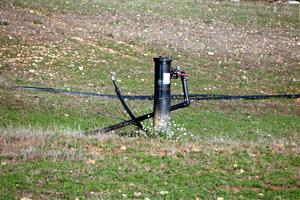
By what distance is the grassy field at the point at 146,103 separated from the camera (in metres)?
5.49

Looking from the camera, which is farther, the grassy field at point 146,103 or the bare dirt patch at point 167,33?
the bare dirt patch at point 167,33

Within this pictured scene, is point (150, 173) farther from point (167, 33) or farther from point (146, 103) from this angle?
point (167, 33)

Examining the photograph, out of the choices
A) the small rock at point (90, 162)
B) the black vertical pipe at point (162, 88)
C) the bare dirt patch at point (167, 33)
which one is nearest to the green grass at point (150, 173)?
the small rock at point (90, 162)

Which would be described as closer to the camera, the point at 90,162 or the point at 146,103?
the point at 90,162

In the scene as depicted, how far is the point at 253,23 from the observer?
2594 centimetres

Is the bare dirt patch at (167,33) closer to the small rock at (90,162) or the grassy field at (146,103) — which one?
the grassy field at (146,103)

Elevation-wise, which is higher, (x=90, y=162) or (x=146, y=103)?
(x=146, y=103)

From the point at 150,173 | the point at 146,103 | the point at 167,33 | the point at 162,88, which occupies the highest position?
the point at 167,33

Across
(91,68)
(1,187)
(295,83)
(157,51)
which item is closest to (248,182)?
(1,187)

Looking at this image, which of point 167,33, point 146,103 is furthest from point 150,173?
point 167,33

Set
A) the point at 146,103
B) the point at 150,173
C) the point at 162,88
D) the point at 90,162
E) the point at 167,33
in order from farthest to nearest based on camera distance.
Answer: the point at 167,33 → the point at 146,103 → the point at 162,88 → the point at 90,162 → the point at 150,173

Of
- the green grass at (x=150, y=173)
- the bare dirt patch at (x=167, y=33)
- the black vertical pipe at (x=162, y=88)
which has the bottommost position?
the green grass at (x=150, y=173)

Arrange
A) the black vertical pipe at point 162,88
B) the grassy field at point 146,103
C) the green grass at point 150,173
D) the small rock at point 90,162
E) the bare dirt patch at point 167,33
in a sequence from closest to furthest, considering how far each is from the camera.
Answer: the green grass at point 150,173 → the grassy field at point 146,103 → the small rock at point 90,162 → the black vertical pipe at point 162,88 → the bare dirt patch at point 167,33

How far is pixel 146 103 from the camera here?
44.7ft
